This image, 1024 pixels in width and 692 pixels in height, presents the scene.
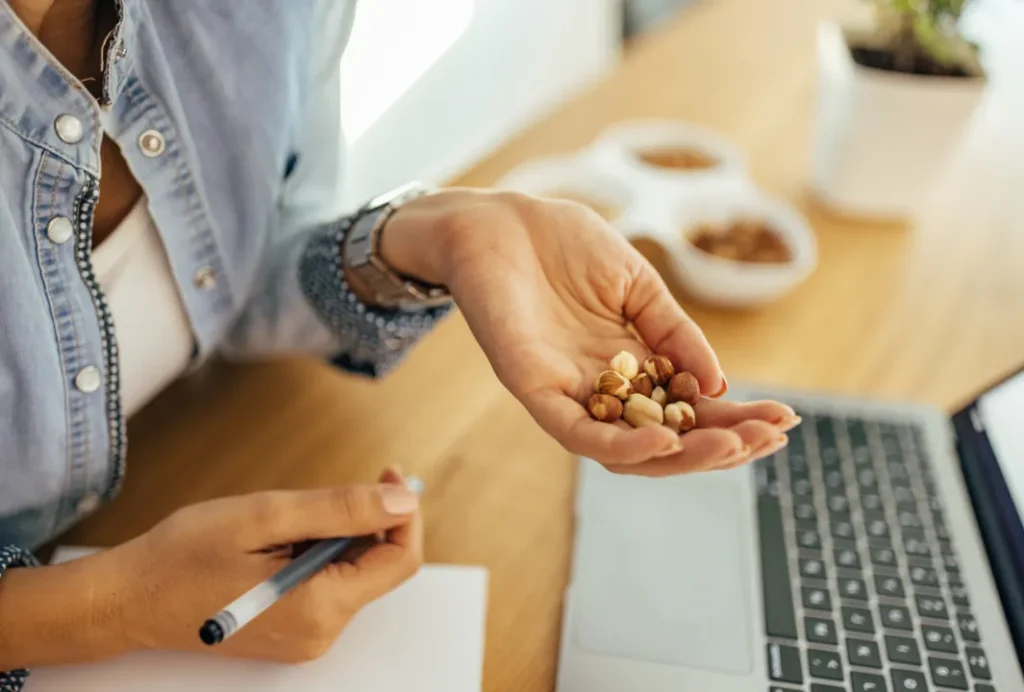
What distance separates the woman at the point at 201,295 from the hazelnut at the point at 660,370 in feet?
0.03

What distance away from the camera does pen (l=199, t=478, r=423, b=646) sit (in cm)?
42

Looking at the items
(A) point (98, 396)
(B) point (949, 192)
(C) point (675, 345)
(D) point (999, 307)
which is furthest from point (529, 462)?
(B) point (949, 192)

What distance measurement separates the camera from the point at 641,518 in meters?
0.62

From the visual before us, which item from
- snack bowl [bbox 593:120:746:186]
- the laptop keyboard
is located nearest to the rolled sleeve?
the laptop keyboard

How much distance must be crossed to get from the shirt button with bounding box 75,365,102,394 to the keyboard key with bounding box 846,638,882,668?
48 centimetres

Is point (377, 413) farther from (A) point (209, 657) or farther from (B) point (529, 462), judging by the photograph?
(A) point (209, 657)

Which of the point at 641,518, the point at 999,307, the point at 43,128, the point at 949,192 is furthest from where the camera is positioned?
the point at 949,192

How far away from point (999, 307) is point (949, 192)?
21 cm

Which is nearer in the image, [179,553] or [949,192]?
[179,553]

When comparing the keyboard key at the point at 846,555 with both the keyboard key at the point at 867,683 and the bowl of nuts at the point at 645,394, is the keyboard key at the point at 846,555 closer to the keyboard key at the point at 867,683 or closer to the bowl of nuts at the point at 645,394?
the keyboard key at the point at 867,683

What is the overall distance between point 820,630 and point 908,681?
0.18 ft

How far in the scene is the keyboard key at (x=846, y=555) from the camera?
0.59 metres

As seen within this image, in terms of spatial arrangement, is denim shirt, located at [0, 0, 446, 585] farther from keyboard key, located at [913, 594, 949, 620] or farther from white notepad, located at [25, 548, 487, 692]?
keyboard key, located at [913, 594, 949, 620]

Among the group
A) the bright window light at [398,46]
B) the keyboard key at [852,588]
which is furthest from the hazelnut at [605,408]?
the bright window light at [398,46]
